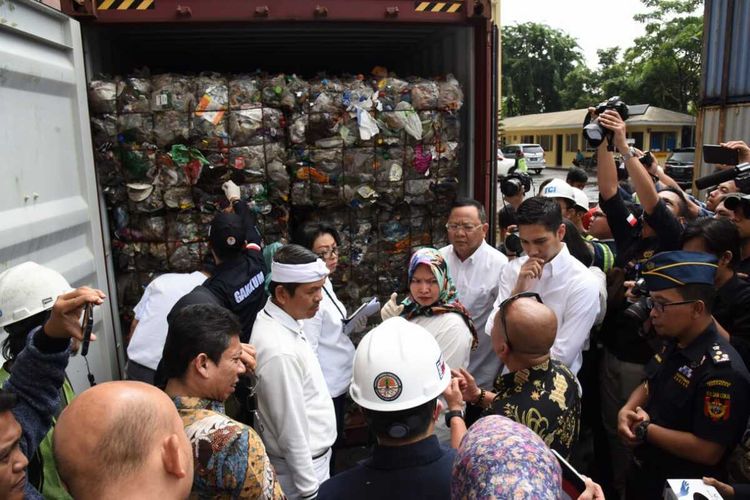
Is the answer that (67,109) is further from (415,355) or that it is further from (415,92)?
(415,355)

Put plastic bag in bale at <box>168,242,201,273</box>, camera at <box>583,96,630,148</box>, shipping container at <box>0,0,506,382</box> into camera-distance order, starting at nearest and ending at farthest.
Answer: shipping container at <box>0,0,506,382</box> → camera at <box>583,96,630,148</box> → plastic bag in bale at <box>168,242,201,273</box>

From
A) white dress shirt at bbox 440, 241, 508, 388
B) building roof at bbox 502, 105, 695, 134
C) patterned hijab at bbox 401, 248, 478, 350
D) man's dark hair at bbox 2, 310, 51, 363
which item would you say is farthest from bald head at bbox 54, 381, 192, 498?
building roof at bbox 502, 105, 695, 134

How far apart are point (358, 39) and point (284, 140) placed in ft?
3.92

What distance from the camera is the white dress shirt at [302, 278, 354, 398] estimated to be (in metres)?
2.72

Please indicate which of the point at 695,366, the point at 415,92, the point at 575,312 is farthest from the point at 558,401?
the point at 415,92

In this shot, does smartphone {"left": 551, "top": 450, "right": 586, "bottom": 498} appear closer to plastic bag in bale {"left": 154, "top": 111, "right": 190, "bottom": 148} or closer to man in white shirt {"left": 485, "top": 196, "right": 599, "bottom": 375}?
man in white shirt {"left": 485, "top": 196, "right": 599, "bottom": 375}

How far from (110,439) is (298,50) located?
404cm

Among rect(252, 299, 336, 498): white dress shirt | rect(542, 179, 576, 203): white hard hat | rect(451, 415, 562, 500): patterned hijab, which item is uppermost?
rect(542, 179, 576, 203): white hard hat

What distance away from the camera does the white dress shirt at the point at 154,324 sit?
8.85 feet

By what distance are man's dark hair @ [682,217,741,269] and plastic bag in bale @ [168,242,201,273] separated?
2722mm

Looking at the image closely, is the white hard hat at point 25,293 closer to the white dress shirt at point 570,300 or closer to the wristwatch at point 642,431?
the white dress shirt at point 570,300

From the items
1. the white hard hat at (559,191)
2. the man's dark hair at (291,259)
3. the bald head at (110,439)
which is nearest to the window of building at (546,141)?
the white hard hat at (559,191)

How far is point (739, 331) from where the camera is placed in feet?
7.55

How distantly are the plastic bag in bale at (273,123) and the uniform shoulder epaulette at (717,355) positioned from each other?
2.53 m
